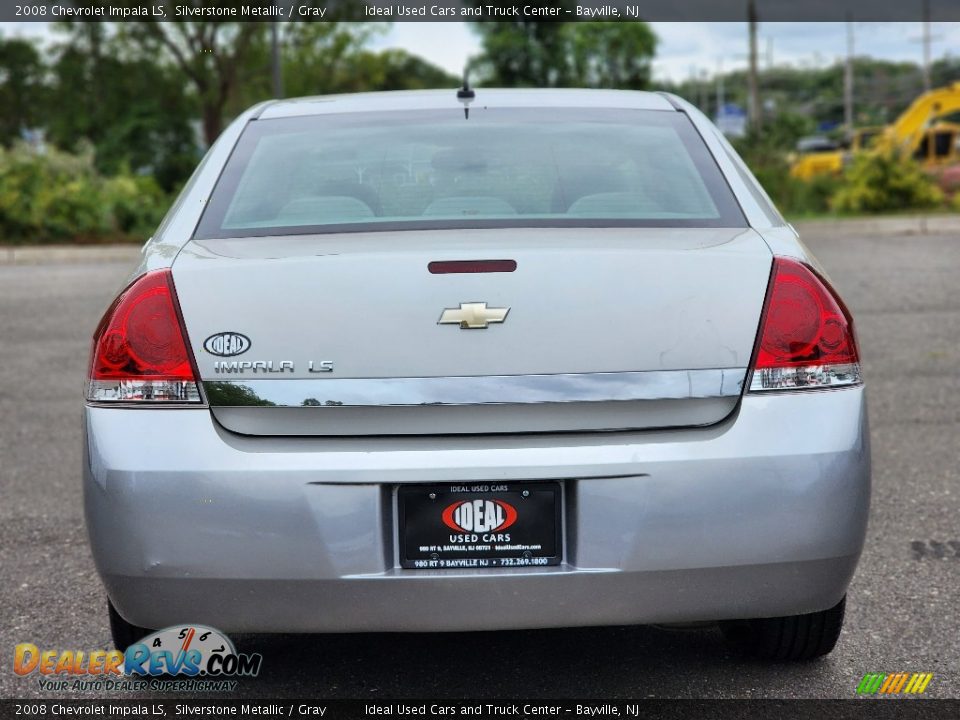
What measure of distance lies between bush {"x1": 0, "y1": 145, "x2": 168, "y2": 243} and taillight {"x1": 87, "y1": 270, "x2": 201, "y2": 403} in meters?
17.6

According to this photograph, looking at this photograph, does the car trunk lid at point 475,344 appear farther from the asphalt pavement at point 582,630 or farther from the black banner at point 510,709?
the black banner at point 510,709

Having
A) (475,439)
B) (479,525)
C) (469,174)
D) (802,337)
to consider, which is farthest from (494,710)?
(469,174)

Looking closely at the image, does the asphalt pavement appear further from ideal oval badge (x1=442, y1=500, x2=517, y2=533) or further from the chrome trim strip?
ideal oval badge (x1=442, y1=500, x2=517, y2=533)

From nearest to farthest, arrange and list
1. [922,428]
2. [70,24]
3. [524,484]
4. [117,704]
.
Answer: [524,484]
[117,704]
[922,428]
[70,24]

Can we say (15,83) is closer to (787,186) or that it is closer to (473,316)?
(787,186)

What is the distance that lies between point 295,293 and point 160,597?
2.28 ft

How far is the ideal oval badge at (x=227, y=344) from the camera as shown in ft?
8.39

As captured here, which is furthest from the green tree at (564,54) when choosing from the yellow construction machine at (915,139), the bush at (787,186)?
the bush at (787,186)

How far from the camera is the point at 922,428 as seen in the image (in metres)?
6.06

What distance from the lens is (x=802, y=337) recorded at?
2646 mm

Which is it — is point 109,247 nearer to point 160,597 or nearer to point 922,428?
point 922,428

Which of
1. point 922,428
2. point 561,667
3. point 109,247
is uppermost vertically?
point 561,667

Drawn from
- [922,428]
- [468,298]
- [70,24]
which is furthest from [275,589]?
[70,24]

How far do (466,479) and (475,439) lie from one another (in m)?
0.09
